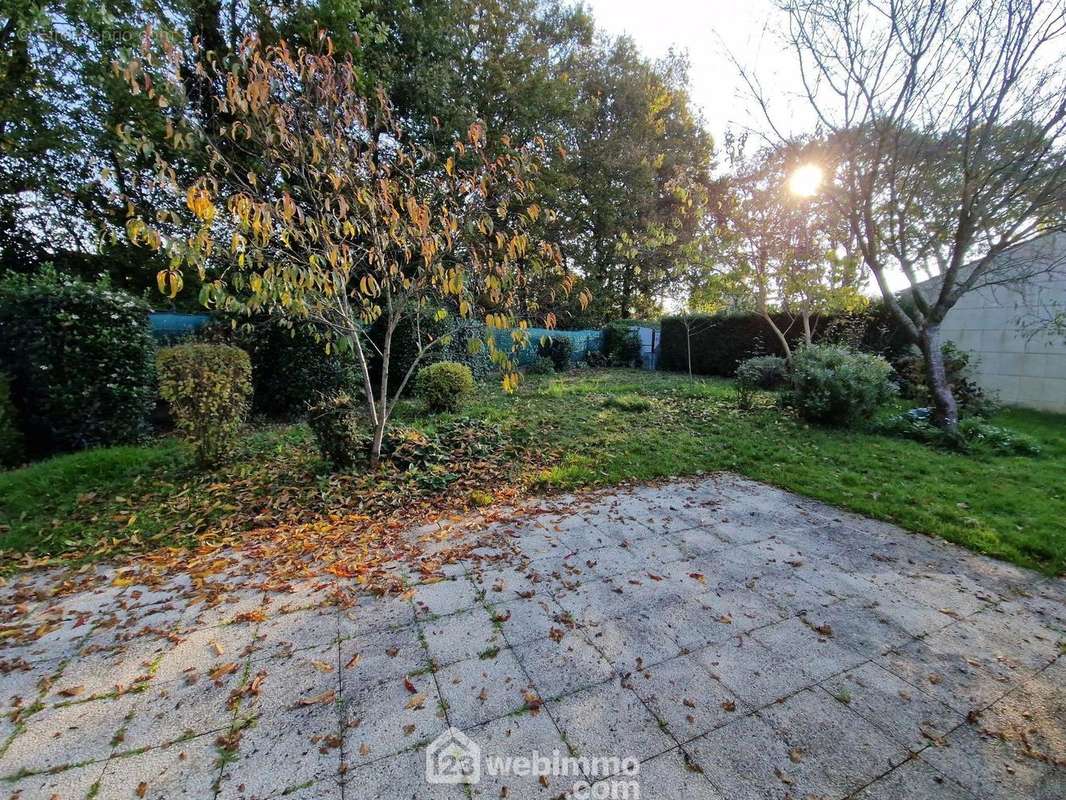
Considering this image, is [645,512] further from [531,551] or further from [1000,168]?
[1000,168]

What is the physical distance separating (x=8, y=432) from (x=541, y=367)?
923 cm

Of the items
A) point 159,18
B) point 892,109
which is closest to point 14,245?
point 159,18

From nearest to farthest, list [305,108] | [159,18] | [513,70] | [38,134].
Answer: [305,108] → [159,18] → [38,134] → [513,70]

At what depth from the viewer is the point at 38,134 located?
23.8ft

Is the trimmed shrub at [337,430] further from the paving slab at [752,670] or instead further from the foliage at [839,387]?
the foliage at [839,387]

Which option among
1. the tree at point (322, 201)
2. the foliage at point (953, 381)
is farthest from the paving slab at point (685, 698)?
the foliage at point (953, 381)

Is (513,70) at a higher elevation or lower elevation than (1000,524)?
higher

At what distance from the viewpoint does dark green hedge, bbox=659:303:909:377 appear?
8289 millimetres

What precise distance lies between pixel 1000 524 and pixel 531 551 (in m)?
3.29

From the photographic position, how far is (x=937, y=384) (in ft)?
18.0

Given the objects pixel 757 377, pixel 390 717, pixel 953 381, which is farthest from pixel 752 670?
pixel 953 381

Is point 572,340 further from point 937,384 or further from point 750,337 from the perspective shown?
point 937,384

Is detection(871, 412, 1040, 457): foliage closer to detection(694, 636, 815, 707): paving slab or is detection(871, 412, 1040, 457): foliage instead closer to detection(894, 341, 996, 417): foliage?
detection(894, 341, 996, 417): foliage

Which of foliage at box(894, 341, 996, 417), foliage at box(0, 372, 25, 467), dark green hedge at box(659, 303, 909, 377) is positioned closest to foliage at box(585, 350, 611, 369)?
dark green hedge at box(659, 303, 909, 377)
